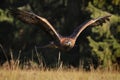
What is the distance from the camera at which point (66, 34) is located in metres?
19.5

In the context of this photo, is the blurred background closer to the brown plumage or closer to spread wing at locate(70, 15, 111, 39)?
spread wing at locate(70, 15, 111, 39)

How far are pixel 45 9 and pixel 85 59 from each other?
4440 millimetres

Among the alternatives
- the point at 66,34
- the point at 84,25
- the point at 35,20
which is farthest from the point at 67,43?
the point at 66,34

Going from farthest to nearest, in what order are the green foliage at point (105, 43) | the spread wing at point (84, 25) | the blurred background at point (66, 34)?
the blurred background at point (66, 34) → the green foliage at point (105, 43) → the spread wing at point (84, 25)

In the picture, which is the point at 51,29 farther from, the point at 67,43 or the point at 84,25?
the point at 84,25

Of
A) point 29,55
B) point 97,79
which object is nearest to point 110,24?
point 29,55

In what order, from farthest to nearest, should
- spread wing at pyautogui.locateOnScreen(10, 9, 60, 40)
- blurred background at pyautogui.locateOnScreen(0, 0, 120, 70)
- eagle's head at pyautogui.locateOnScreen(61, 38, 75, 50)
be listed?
blurred background at pyautogui.locateOnScreen(0, 0, 120, 70), eagle's head at pyautogui.locateOnScreen(61, 38, 75, 50), spread wing at pyautogui.locateOnScreen(10, 9, 60, 40)

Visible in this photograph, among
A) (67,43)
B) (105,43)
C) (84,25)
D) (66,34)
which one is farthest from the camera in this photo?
(66,34)

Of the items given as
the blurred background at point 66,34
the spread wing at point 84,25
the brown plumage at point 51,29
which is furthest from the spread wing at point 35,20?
the blurred background at point 66,34

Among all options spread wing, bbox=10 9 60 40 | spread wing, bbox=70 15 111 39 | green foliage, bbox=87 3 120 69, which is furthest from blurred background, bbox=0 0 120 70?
spread wing, bbox=10 9 60 40

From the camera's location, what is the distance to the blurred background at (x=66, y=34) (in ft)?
54.2

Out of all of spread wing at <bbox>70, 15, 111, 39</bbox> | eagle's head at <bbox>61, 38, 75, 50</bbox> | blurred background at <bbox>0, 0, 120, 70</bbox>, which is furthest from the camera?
blurred background at <bbox>0, 0, 120, 70</bbox>

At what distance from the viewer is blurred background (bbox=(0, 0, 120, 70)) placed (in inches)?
650

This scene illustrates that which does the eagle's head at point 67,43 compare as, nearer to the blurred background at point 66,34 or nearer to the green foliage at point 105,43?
the blurred background at point 66,34
